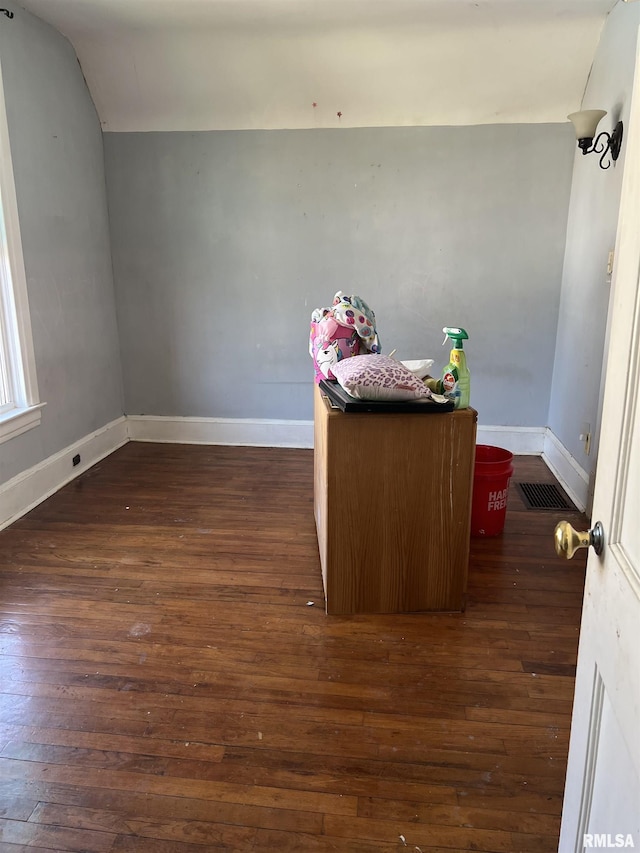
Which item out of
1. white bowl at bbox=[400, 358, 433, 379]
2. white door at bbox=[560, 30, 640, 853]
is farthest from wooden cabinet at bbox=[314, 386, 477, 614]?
white door at bbox=[560, 30, 640, 853]

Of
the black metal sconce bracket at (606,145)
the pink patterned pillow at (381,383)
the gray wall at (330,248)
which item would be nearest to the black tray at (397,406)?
the pink patterned pillow at (381,383)

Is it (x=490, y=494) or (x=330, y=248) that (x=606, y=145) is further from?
(x=490, y=494)

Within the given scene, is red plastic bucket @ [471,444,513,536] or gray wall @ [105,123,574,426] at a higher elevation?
gray wall @ [105,123,574,426]

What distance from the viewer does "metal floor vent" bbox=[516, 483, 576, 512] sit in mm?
3238

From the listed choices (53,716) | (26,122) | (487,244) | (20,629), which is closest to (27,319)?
(26,122)

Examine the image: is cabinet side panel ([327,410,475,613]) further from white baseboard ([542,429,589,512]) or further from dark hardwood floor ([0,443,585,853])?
white baseboard ([542,429,589,512])

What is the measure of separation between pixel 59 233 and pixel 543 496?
3204 millimetres

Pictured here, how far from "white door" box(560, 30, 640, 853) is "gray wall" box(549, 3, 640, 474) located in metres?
2.37

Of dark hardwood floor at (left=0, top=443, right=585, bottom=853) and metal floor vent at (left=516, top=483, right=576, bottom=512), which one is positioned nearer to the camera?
dark hardwood floor at (left=0, top=443, right=585, bottom=853)

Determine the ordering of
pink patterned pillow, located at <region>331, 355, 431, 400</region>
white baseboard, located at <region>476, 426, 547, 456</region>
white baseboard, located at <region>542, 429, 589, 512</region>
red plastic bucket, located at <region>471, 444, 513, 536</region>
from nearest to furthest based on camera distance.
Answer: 1. pink patterned pillow, located at <region>331, 355, 431, 400</region>
2. red plastic bucket, located at <region>471, 444, 513, 536</region>
3. white baseboard, located at <region>542, 429, 589, 512</region>
4. white baseboard, located at <region>476, 426, 547, 456</region>

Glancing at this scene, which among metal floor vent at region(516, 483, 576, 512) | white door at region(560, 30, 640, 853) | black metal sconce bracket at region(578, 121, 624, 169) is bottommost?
metal floor vent at region(516, 483, 576, 512)

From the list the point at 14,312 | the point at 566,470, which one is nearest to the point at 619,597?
the point at 566,470

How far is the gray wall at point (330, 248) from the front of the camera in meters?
3.77

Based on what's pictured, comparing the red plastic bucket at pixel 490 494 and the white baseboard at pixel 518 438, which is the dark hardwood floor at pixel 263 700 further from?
the white baseboard at pixel 518 438
